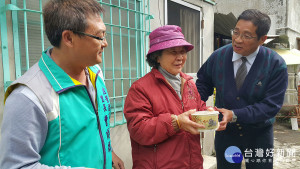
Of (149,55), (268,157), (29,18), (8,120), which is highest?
(29,18)

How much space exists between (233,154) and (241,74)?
84 centimetres

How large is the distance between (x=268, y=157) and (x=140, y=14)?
2.36 metres

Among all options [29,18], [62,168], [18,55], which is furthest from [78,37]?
[29,18]

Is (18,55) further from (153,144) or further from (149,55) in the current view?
(153,144)

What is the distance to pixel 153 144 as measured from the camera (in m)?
1.49

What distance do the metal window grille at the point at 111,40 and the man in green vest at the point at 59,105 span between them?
98 centimetres

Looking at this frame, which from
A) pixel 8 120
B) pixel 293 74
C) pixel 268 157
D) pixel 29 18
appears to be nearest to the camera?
pixel 8 120

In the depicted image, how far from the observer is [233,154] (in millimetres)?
2246

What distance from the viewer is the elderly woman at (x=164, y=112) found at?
140 cm

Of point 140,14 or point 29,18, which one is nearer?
point 29,18

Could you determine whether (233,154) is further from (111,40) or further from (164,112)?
(111,40)

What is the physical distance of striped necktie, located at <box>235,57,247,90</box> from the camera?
2.13 meters

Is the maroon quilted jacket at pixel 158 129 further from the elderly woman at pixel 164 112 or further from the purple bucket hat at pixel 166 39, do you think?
the purple bucket hat at pixel 166 39

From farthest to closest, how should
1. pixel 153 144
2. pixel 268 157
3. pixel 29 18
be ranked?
pixel 268 157 → pixel 29 18 → pixel 153 144
